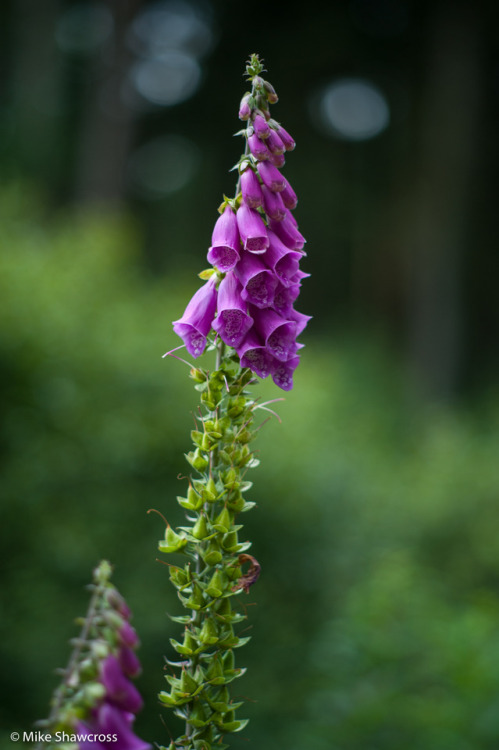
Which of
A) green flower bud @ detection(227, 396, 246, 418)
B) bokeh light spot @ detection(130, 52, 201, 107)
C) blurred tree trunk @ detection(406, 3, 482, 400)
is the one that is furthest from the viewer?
bokeh light spot @ detection(130, 52, 201, 107)

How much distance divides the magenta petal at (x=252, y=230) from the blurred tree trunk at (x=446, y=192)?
15.7m

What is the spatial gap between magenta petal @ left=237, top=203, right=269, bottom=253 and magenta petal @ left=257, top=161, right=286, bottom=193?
0.19 feet

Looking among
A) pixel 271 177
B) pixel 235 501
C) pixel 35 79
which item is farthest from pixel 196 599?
pixel 35 79

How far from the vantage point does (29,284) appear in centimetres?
449

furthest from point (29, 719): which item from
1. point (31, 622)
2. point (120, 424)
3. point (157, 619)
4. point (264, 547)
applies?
point (264, 547)

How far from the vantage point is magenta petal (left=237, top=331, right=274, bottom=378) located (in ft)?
3.67

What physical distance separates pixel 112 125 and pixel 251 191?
12.9 metres

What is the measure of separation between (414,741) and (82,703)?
2873 millimetres

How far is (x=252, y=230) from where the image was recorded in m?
1.17

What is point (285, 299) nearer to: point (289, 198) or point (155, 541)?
point (289, 198)

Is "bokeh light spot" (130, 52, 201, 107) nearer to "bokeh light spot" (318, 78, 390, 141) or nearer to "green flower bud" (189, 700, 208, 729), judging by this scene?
"bokeh light spot" (318, 78, 390, 141)

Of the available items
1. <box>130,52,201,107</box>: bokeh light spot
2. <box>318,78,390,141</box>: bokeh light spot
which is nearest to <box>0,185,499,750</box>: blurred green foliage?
<box>130,52,201,107</box>: bokeh light spot

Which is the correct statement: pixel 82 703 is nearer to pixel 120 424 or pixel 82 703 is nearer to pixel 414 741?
pixel 414 741

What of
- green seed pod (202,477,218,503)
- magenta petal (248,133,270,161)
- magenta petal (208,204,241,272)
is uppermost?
magenta petal (248,133,270,161)
